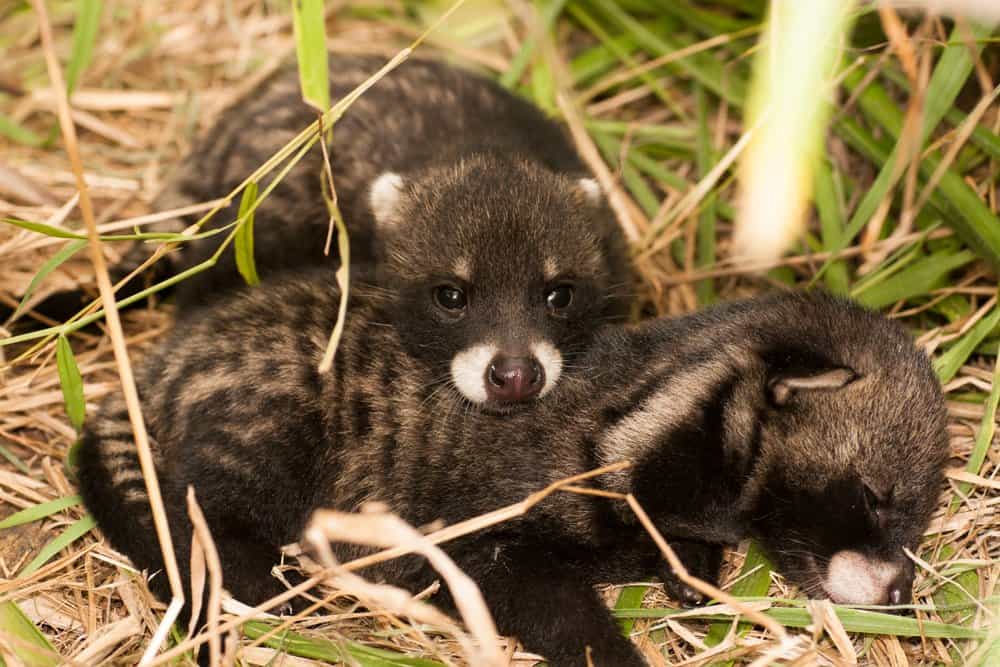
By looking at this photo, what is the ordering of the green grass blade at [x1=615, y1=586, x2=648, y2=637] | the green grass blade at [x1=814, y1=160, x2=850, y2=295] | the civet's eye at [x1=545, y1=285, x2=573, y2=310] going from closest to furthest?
the green grass blade at [x1=615, y1=586, x2=648, y2=637] < the civet's eye at [x1=545, y1=285, x2=573, y2=310] < the green grass blade at [x1=814, y1=160, x2=850, y2=295]

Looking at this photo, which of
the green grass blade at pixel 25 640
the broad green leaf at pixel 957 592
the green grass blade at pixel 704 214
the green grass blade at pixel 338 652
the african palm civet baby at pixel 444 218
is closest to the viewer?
the green grass blade at pixel 25 640

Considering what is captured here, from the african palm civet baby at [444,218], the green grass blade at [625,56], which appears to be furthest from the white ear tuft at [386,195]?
the green grass blade at [625,56]

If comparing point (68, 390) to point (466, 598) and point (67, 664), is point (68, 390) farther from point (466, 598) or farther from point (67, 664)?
point (466, 598)

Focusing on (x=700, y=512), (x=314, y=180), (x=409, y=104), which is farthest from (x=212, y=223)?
(x=700, y=512)

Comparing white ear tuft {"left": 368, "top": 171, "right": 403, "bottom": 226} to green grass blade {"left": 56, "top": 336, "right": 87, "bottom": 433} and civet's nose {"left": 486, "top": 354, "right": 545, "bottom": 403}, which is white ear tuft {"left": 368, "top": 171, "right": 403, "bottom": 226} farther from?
green grass blade {"left": 56, "top": 336, "right": 87, "bottom": 433}

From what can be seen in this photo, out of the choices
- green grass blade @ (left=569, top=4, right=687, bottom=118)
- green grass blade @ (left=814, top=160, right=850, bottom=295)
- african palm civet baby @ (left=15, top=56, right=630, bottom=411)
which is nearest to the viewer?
african palm civet baby @ (left=15, top=56, right=630, bottom=411)

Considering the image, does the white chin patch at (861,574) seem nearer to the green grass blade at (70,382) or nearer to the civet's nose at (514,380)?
the civet's nose at (514,380)

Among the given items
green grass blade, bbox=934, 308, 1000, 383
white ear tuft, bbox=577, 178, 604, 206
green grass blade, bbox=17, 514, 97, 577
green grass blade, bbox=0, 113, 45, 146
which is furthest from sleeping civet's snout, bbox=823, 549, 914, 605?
green grass blade, bbox=0, 113, 45, 146
